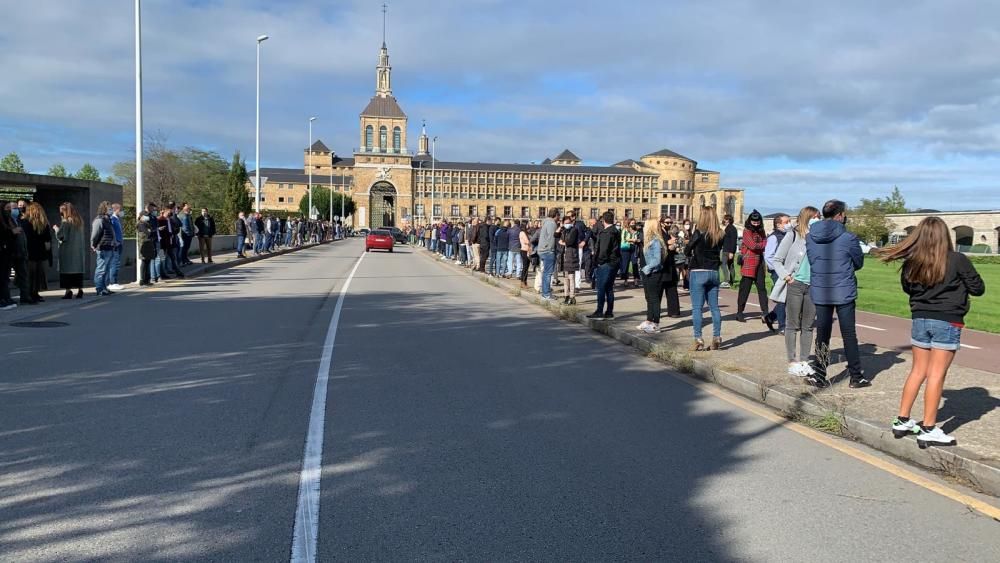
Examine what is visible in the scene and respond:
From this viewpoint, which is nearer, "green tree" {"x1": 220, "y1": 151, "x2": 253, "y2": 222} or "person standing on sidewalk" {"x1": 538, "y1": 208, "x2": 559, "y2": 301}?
"person standing on sidewalk" {"x1": 538, "y1": 208, "x2": 559, "y2": 301}

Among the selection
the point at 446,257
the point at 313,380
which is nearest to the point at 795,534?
the point at 313,380

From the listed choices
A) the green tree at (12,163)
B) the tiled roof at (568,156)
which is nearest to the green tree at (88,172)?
the green tree at (12,163)

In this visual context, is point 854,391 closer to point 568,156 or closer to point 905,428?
point 905,428

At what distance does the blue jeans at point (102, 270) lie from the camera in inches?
605

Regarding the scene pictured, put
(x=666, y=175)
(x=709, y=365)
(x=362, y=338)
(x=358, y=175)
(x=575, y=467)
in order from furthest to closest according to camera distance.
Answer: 1. (x=666, y=175)
2. (x=358, y=175)
3. (x=362, y=338)
4. (x=709, y=365)
5. (x=575, y=467)

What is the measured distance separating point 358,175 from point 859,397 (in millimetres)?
140821

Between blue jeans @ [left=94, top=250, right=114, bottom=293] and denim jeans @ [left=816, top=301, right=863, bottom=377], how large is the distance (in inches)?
542

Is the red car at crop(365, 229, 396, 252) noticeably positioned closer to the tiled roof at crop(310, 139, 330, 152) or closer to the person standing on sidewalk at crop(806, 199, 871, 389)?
the person standing on sidewalk at crop(806, 199, 871, 389)

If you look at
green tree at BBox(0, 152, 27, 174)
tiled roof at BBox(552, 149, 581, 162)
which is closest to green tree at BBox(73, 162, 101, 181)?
green tree at BBox(0, 152, 27, 174)

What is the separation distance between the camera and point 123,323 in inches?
455

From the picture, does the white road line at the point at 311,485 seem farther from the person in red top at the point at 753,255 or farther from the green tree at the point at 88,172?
the green tree at the point at 88,172

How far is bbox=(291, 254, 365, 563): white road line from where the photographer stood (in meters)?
3.78

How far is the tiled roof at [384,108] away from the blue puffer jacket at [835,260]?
141 meters

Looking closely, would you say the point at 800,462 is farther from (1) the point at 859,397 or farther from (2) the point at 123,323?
(2) the point at 123,323
